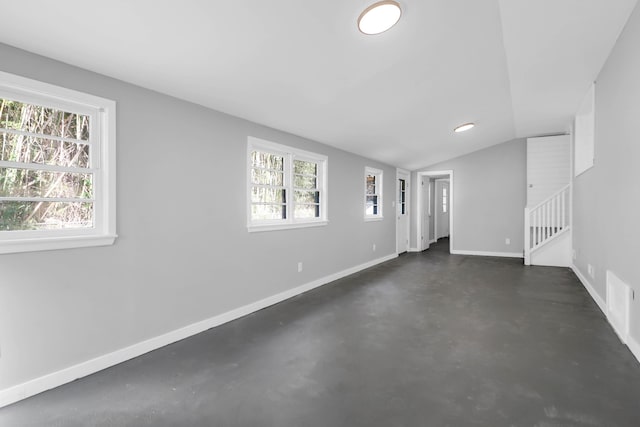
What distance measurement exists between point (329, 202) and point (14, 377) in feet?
12.5

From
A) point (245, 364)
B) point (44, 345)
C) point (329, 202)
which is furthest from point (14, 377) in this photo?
point (329, 202)

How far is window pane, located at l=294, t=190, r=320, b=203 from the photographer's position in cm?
452

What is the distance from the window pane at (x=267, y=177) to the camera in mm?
3818

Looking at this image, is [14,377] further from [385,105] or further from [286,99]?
[385,105]

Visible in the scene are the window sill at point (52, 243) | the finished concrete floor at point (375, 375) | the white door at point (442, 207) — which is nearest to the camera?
the finished concrete floor at point (375, 375)

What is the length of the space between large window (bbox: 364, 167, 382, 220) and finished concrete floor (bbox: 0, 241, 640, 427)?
2.90 meters

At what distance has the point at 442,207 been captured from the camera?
11656mm

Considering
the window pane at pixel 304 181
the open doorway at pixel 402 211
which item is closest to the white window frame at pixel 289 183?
the window pane at pixel 304 181

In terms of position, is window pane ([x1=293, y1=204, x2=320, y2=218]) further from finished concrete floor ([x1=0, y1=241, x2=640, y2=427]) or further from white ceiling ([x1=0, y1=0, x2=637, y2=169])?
finished concrete floor ([x1=0, y1=241, x2=640, y2=427])

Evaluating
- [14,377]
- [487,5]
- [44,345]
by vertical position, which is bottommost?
[14,377]

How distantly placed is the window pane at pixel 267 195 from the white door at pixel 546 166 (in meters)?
5.78

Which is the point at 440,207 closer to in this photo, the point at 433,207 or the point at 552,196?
the point at 433,207

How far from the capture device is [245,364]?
246 cm

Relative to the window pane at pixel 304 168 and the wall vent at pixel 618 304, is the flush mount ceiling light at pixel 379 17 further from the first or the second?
the wall vent at pixel 618 304
